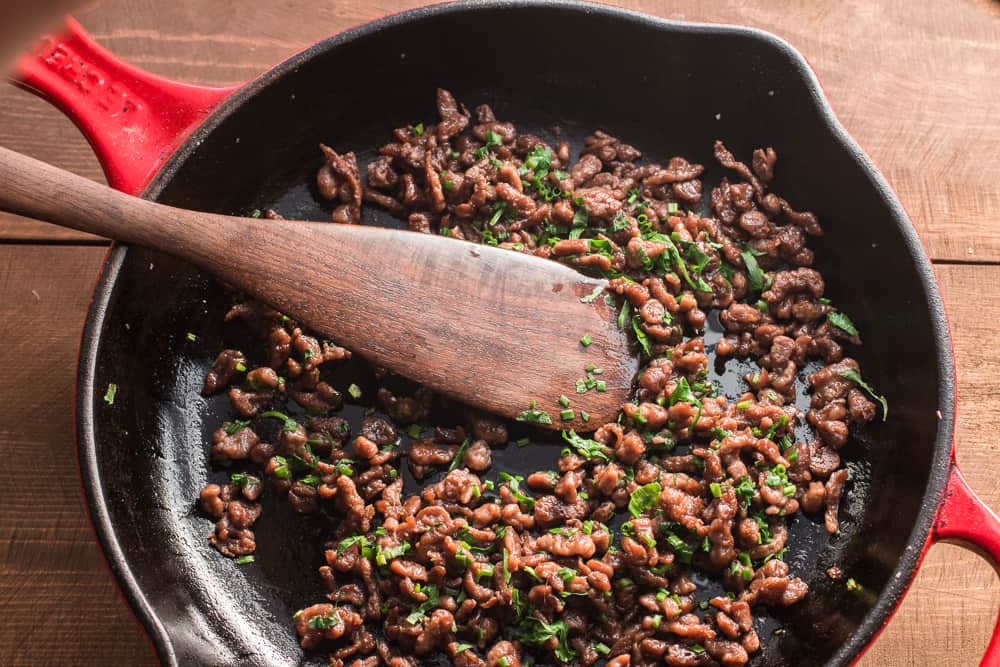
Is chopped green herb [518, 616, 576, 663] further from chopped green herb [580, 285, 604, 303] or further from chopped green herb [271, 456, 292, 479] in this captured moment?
chopped green herb [580, 285, 604, 303]

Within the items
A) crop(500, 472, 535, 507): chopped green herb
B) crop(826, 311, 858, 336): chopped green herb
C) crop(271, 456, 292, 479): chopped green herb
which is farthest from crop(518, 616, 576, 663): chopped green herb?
crop(826, 311, 858, 336): chopped green herb

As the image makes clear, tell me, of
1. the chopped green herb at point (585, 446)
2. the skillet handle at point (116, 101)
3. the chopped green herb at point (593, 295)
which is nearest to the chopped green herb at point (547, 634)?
the chopped green herb at point (585, 446)

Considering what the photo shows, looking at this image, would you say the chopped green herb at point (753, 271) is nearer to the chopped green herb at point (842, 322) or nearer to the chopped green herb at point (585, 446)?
the chopped green herb at point (842, 322)

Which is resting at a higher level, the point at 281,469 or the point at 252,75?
the point at 252,75

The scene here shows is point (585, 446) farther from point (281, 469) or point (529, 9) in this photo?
point (529, 9)

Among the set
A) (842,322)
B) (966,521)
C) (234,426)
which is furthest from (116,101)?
(966,521)
